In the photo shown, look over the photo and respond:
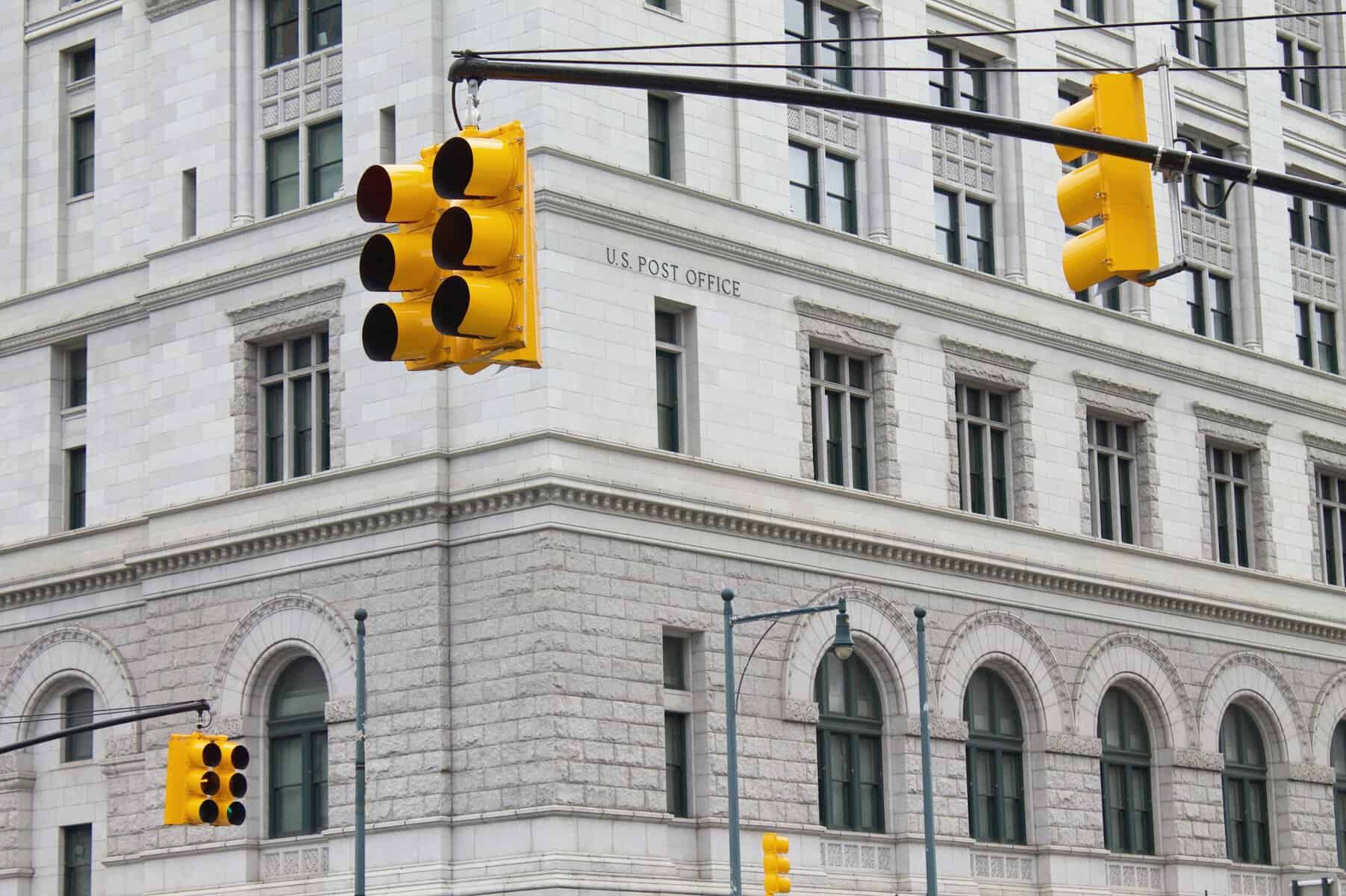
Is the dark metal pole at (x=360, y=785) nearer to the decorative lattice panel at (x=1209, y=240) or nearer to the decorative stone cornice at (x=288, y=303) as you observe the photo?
the decorative stone cornice at (x=288, y=303)

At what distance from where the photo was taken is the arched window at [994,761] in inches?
1934

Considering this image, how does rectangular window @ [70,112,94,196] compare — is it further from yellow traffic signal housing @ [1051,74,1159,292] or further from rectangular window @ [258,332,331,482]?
yellow traffic signal housing @ [1051,74,1159,292]

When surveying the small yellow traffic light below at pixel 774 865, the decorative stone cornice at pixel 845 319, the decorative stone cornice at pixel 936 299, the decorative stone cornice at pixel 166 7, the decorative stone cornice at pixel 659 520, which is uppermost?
the decorative stone cornice at pixel 166 7

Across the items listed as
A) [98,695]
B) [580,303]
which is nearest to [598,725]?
[580,303]

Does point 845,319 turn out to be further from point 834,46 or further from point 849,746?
point 849,746

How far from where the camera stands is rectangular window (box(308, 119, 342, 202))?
46625 mm

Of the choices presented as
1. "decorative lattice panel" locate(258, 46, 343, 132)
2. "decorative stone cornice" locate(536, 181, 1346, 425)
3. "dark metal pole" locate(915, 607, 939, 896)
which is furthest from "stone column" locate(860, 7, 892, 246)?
"decorative lattice panel" locate(258, 46, 343, 132)

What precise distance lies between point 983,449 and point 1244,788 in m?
11.4

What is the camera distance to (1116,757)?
52.3 m

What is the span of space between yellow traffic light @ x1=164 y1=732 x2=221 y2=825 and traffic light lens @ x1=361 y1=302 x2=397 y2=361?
17.8 metres

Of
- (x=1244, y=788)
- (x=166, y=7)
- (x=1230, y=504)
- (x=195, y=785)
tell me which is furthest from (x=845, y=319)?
(x=195, y=785)

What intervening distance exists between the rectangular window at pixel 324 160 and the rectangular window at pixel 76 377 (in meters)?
8.27

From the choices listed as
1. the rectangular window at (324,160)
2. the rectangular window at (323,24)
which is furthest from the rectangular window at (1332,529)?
the rectangular window at (323,24)

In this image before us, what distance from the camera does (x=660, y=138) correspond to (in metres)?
46.3
